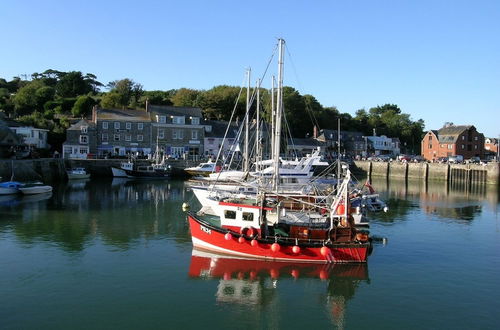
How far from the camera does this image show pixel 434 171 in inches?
2891

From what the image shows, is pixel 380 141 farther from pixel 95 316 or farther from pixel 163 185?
pixel 95 316

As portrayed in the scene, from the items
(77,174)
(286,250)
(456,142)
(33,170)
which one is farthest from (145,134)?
(456,142)

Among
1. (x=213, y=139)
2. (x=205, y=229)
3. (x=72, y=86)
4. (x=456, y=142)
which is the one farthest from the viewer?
(x=72, y=86)

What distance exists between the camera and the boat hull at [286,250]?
20.0 meters

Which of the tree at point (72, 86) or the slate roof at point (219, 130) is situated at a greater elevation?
the tree at point (72, 86)

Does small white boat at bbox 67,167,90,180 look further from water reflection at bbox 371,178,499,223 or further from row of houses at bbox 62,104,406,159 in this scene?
water reflection at bbox 371,178,499,223

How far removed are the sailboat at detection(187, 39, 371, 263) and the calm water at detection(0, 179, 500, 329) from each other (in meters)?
0.63

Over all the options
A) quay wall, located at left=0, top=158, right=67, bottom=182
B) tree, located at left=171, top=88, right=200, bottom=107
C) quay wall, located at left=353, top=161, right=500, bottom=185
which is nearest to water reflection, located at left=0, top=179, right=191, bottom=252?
quay wall, located at left=0, top=158, right=67, bottom=182

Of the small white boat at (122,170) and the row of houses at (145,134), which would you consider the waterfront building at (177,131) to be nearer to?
the row of houses at (145,134)

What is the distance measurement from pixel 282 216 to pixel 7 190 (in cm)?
2842

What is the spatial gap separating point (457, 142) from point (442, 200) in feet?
171

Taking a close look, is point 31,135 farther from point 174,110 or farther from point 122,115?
point 174,110

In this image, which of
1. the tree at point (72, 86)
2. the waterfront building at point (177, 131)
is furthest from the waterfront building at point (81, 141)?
the tree at point (72, 86)

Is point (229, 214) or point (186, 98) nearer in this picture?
point (229, 214)
